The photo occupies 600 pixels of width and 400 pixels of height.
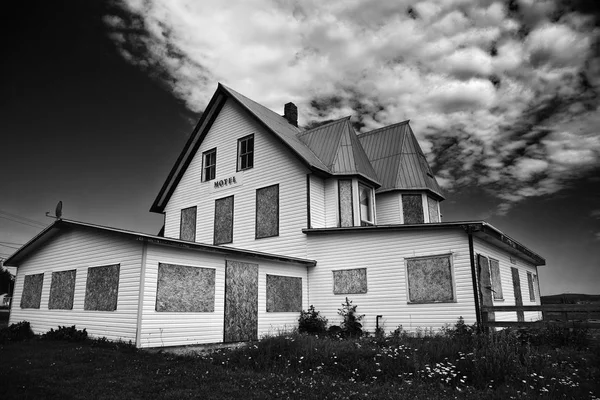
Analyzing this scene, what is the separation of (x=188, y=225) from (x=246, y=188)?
4.98 meters

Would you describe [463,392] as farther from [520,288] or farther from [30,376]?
[520,288]

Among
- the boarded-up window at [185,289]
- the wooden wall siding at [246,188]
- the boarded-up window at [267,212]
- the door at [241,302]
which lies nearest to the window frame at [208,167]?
the wooden wall siding at [246,188]

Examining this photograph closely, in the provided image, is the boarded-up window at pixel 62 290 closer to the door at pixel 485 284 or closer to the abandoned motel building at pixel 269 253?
the abandoned motel building at pixel 269 253

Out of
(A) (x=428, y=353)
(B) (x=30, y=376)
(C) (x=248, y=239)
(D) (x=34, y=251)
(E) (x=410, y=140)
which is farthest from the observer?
(E) (x=410, y=140)

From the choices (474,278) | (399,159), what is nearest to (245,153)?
(399,159)

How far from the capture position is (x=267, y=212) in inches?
856

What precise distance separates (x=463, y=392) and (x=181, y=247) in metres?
9.53

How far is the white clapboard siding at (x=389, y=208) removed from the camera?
80.0 ft

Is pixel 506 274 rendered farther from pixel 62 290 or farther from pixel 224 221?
pixel 62 290

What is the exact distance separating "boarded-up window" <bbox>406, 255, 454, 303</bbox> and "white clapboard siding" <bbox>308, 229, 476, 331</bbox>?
0.20m

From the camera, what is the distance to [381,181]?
25.4 m

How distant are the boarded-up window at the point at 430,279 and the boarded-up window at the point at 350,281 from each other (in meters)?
1.99

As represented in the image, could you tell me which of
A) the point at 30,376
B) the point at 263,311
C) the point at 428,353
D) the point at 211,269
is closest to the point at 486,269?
the point at 428,353

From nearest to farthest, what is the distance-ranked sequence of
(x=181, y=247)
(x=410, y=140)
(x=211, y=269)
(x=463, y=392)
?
(x=463, y=392) → (x=181, y=247) → (x=211, y=269) → (x=410, y=140)
